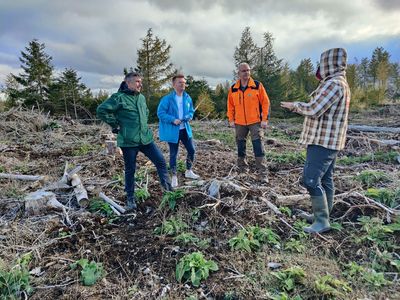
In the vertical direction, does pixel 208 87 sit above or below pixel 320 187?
above

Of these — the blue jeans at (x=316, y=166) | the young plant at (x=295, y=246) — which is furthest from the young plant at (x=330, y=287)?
the blue jeans at (x=316, y=166)

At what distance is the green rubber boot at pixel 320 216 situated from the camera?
328 centimetres

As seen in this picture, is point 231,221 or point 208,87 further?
point 208,87

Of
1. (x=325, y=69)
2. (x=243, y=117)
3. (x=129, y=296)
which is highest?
(x=325, y=69)

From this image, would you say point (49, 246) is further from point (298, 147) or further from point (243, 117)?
point (298, 147)

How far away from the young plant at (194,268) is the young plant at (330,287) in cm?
90

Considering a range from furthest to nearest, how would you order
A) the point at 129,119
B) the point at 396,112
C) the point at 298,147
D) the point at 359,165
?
the point at 396,112
the point at 298,147
the point at 359,165
the point at 129,119

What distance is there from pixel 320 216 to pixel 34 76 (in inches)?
1184

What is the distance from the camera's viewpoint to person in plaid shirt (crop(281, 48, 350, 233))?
2977 millimetres

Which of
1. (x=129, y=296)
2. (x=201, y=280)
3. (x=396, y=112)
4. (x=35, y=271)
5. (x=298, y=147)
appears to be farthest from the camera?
(x=396, y=112)

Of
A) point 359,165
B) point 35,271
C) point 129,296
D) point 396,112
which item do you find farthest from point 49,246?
point 396,112

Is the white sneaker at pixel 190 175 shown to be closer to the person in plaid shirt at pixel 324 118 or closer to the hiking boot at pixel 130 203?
the hiking boot at pixel 130 203

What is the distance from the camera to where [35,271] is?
2.90 m

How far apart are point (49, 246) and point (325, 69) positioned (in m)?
3.62
